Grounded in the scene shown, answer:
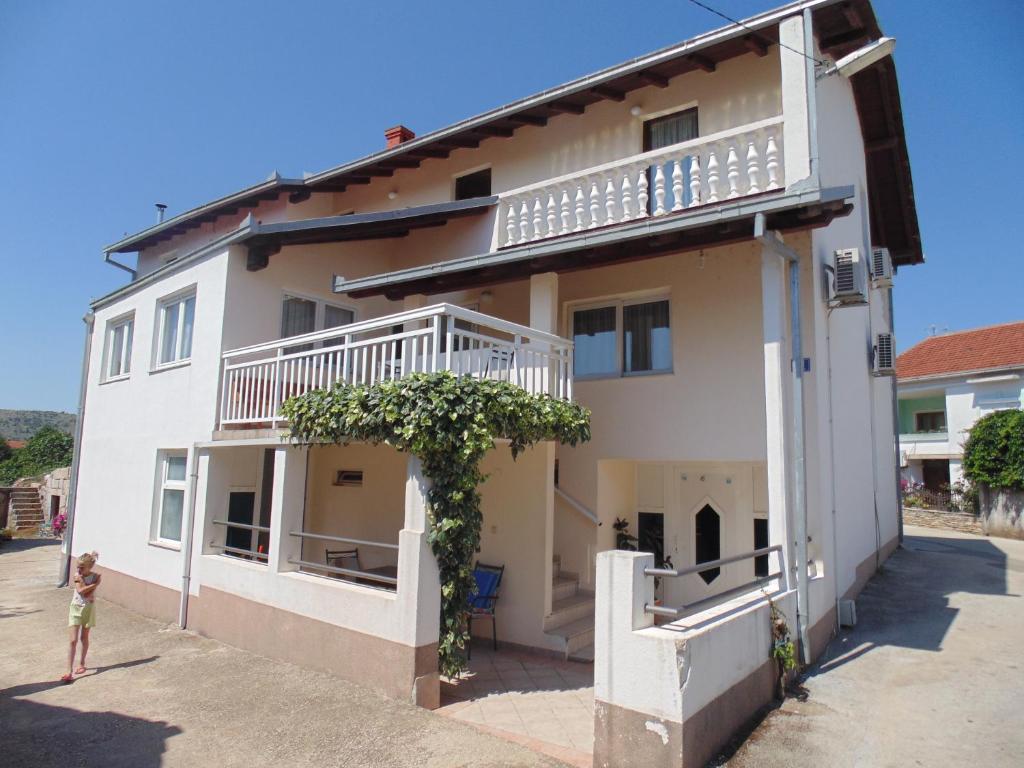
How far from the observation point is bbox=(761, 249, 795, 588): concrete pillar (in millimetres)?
6477

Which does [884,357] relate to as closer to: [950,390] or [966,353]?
[950,390]

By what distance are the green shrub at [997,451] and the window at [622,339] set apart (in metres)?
14.6

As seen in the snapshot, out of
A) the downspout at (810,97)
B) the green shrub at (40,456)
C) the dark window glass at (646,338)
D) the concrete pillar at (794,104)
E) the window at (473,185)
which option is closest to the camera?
the downspout at (810,97)

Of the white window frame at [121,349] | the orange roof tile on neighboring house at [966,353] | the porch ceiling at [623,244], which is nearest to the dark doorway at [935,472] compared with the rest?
the orange roof tile on neighboring house at [966,353]

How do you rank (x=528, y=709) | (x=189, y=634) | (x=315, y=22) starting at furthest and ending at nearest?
(x=189, y=634)
(x=315, y=22)
(x=528, y=709)

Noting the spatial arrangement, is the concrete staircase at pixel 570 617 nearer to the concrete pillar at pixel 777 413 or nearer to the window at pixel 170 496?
the concrete pillar at pixel 777 413

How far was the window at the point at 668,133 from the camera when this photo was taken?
914 cm

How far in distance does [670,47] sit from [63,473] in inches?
1067

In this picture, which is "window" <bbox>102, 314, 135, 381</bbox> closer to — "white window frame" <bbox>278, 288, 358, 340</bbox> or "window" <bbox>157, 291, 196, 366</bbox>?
"window" <bbox>157, 291, 196, 366</bbox>

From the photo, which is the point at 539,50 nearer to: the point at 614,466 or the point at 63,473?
the point at 614,466

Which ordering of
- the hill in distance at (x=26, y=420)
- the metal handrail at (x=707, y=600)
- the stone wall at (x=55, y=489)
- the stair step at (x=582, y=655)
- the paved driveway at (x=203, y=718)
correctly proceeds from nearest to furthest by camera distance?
the metal handrail at (x=707, y=600), the paved driveway at (x=203, y=718), the stair step at (x=582, y=655), the stone wall at (x=55, y=489), the hill in distance at (x=26, y=420)

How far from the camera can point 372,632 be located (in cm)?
654

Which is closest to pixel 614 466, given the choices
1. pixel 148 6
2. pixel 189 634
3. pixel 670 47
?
pixel 670 47

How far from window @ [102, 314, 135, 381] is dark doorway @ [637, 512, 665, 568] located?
1051 centimetres
